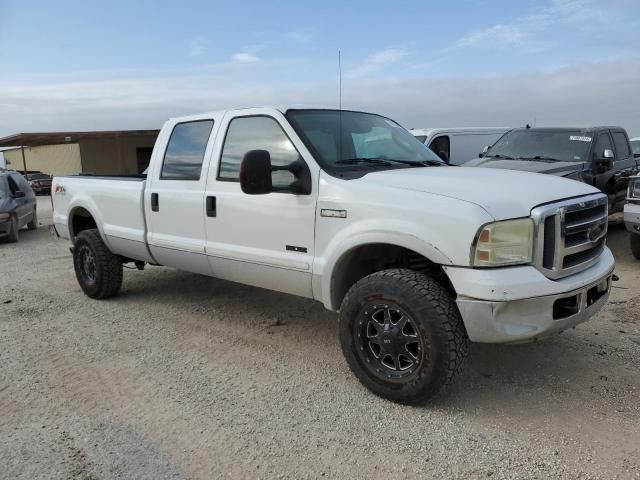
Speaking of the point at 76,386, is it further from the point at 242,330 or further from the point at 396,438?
the point at 396,438

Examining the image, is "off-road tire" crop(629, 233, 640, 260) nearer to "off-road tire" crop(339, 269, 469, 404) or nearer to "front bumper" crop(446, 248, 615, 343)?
"front bumper" crop(446, 248, 615, 343)

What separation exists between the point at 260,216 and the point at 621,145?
25.4 ft

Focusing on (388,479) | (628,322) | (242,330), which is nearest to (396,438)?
(388,479)

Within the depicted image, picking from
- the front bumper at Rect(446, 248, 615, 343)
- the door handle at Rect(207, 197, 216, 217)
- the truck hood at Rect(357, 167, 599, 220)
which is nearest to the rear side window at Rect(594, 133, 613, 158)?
the truck hood at Rect(357, 167, 599, 220)

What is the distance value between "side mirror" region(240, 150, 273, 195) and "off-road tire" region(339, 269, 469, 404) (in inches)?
35.7

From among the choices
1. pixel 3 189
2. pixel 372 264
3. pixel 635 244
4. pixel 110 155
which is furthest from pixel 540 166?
pixel 110 155

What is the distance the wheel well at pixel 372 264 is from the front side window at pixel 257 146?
704mm

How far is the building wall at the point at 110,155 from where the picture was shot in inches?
1284

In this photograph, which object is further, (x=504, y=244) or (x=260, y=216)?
(x=260, y=216)

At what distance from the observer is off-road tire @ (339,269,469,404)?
3.13 m

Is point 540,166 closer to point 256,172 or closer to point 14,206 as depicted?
point 256,172

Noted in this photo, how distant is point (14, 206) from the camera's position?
11.5 m

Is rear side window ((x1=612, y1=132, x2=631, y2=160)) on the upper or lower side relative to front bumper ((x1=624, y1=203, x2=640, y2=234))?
upper

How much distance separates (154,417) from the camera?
3.33 metres
